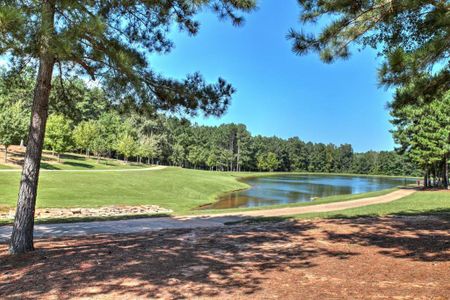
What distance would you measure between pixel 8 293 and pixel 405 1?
614 cm

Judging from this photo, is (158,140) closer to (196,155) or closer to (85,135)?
(196,155)

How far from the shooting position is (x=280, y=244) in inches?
290

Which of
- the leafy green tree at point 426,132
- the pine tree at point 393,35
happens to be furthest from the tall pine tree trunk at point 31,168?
the leafy green tree at point 426,132

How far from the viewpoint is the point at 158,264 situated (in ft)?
18.9

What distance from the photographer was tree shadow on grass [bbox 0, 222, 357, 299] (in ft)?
15.2

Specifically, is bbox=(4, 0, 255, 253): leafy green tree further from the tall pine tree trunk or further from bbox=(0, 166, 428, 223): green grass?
bbox=(0, 166, 428, 223): green grass

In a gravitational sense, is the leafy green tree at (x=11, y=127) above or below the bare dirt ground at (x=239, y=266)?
above

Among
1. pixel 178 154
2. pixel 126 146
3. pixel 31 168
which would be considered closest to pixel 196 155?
pixel 178 154

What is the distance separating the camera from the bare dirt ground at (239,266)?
14.6 ft

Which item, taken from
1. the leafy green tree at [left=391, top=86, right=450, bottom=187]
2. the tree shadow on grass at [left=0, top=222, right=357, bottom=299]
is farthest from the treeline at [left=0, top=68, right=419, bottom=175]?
the leafy green tree at [left=391, top=86, right=450, bottom=187]

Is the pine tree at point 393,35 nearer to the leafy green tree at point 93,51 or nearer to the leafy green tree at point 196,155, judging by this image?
the leafy green tree at point 93,51

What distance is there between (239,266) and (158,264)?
1.20m

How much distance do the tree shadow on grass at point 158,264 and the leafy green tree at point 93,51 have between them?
1111mm

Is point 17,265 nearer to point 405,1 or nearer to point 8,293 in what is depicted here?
point 8,293
